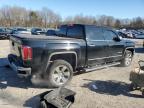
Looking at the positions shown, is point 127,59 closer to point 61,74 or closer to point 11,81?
point 61,74

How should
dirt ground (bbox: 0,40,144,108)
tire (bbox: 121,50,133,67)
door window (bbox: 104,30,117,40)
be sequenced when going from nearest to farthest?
dirt ground (bbox: 0,40,144,108) → door window (bbox: 104,30,117,40) → tire (bbox: 121,50,133,67)

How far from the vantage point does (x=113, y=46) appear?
8883 mm

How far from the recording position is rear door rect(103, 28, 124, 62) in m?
8.69

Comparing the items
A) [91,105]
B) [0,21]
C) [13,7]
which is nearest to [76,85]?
[91,105]

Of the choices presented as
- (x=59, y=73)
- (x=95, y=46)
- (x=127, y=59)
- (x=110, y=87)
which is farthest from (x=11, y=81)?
(x=127, y=59)

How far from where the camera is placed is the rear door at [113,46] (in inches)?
342

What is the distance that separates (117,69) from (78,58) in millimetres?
2922

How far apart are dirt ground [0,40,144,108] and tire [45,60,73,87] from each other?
278 millimetres

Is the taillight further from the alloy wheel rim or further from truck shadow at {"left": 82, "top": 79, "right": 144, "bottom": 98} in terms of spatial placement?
truck shadow at {"left": 82, "top": 79, "right": 144, "bottom": 98}

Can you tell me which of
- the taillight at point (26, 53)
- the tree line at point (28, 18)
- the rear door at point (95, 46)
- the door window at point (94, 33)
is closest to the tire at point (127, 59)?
the rear door at point (95, 46)

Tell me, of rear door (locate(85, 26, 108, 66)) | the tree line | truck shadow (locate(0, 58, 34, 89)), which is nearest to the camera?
truck shadow (locate(0, 58, 34, 89))

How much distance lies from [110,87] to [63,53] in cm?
175

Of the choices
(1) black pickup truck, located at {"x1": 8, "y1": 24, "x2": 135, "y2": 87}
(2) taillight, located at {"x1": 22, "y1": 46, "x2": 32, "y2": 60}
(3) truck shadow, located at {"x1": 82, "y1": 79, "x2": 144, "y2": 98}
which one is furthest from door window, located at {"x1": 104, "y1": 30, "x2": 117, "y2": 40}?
(2) taillight, located at {"x1": 22, "y1": 46, "x2": 32, "y2": 60}

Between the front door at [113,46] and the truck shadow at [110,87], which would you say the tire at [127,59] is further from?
the truck shadow at [110,87]
